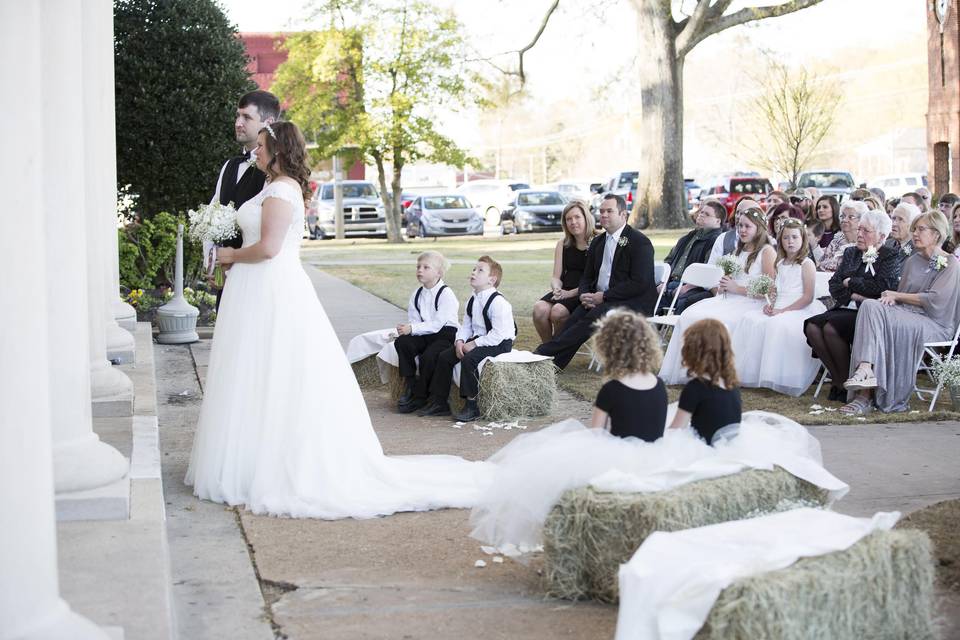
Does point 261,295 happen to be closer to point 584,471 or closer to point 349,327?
point 584,471

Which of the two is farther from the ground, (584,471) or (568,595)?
(584,471)

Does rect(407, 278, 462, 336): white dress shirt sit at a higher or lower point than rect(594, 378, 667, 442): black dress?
higher

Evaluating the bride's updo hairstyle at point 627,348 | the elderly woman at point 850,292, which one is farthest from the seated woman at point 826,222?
the bride's updo hairstyle at point 627,348

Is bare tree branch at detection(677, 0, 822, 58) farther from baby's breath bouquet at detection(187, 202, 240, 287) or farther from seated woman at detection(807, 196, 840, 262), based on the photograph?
baby's breath bouquet at detection(187, 202, 240, 287)

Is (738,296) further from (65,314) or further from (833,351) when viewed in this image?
(65,314)

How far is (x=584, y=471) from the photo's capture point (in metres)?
5.02

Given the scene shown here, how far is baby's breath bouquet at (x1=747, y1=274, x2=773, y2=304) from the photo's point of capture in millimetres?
10539

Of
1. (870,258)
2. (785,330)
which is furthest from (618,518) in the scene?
(785,330)

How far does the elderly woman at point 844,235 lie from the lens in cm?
1122

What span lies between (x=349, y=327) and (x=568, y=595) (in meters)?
9.96

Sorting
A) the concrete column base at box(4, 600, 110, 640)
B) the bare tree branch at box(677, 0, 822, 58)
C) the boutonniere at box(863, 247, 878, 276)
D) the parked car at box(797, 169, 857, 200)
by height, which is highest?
the bare tree branch at box(677, 0, 822, 58)

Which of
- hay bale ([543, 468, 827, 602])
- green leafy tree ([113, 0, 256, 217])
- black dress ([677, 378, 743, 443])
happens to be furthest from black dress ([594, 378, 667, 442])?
green leafy tree ([113, 0, 256, 217])

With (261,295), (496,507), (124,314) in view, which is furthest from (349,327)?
(496,507)

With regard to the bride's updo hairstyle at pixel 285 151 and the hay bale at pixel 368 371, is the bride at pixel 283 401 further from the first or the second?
the hay bale at pixel 368 371
